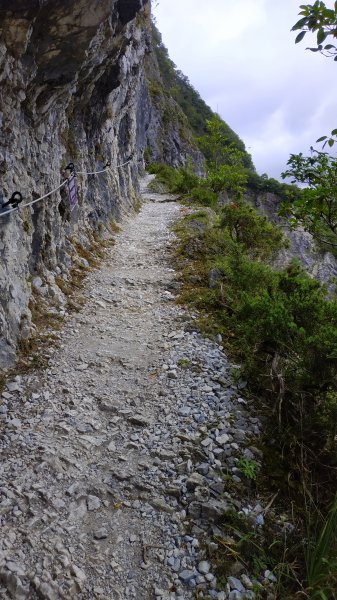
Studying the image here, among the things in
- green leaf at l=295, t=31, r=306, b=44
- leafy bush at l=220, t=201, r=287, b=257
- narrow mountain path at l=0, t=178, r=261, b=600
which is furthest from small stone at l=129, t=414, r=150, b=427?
leafy bush at l=220, t=201, r=287, b=257

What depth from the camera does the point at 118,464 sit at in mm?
3867

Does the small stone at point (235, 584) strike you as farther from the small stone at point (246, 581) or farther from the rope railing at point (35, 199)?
the rope railing at point (35, 199)

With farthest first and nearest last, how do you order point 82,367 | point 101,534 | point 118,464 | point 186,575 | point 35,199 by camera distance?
point 35,199, point 82,367, point 118,464, point 101,534, point 186,575

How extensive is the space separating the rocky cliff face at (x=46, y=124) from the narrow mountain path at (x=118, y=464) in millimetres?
1006

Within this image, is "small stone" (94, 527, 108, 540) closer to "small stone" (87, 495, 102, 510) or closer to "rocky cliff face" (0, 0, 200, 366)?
"small stone" (87, 495, 102, 510)

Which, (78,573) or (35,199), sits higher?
(35,199)

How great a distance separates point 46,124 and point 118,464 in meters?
6.04

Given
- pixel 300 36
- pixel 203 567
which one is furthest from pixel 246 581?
pixel 300 36

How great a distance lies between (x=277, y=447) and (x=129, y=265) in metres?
6.31

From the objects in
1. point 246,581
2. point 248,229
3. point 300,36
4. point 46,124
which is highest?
point 46,124

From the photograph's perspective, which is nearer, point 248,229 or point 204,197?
point 248,229

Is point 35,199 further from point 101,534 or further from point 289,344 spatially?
point 101,534

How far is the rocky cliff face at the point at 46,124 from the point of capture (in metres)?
4.93

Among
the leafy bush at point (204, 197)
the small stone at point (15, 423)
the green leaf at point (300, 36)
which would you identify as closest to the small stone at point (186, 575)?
the small stone at point (15, 423)
